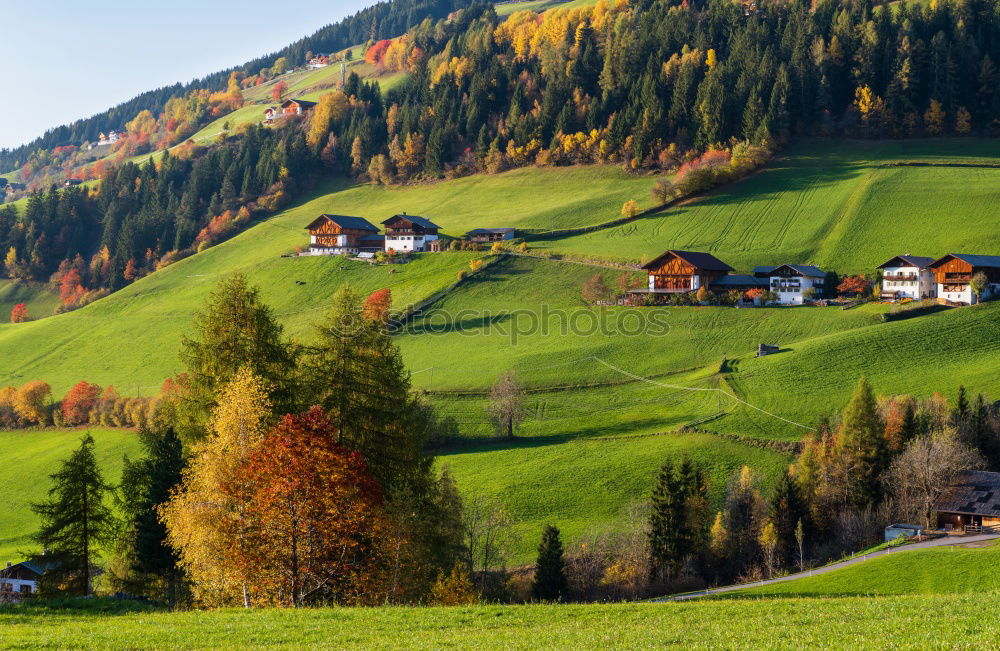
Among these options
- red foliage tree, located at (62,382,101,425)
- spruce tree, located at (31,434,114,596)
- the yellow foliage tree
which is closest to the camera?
the yellow foliage tree

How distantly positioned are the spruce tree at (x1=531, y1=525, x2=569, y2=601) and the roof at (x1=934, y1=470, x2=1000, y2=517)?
24.8 metres

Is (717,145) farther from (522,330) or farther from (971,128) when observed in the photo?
(522,330)

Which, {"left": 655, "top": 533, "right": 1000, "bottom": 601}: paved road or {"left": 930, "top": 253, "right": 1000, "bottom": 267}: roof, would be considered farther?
{"left": 930, "top": 253, "right": 1000, "bottom": 267}: roof

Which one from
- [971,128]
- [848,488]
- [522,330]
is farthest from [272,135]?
[848,488]

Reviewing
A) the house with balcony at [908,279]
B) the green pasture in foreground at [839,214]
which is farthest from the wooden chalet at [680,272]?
the house with balcony at [908,279]

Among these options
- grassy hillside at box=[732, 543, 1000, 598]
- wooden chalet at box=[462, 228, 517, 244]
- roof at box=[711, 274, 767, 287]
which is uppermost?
wooden chalet at box=[462, 228, 517, 244]

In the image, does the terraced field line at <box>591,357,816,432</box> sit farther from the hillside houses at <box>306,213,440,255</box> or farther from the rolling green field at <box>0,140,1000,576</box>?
the hillside houses at <box>306,213,440,255</box>

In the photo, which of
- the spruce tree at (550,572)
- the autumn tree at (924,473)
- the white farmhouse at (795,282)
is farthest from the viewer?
the white farmhouse at (795,282)

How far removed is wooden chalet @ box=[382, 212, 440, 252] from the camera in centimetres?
12588

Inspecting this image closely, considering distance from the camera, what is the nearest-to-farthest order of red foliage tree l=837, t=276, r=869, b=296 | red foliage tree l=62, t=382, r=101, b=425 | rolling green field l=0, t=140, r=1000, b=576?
rolling green field l=0, t=140, r=1000, b=576
red foliage tree l=62, t=382, r=101, b=425
red foliage tree l=837, t=276, r=869, b=296

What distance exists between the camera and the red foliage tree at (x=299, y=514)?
26203 mm

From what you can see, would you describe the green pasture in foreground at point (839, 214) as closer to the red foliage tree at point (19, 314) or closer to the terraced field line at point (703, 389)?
the terraced field line at point (703, 389)

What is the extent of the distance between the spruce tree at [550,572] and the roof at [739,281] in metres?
58.9

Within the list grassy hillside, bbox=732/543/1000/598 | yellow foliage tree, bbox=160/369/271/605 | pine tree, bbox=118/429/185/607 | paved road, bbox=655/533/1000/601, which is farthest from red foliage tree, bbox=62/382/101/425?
grassy hillside, bbox=732/543/1000/598
